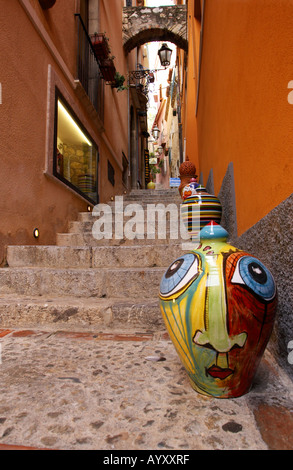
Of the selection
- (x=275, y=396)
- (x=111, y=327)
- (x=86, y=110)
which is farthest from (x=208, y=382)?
(x=86, y=110)

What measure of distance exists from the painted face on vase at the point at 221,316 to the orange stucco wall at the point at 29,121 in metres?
2.11

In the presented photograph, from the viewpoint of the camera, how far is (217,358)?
2.64 ft

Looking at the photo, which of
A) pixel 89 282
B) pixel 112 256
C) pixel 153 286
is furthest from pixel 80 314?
pixel 112 256

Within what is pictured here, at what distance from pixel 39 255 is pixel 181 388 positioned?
6.68 feet

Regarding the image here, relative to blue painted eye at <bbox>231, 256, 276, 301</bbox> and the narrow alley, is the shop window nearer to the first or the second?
the narrow alley

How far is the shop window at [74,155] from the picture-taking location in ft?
12.5

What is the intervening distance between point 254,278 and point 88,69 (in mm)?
5598

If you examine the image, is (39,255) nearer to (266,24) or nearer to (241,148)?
(241,148)

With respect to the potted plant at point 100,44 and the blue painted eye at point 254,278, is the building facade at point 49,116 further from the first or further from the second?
the blue painted eye at point 254,278

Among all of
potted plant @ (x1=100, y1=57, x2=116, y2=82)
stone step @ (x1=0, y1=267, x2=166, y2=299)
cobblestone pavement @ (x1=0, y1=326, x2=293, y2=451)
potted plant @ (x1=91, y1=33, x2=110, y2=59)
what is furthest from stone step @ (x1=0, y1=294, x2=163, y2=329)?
potted plant @ (x1=100, y1=57, x2=116, y2=82)

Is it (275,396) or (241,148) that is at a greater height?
(241,148)

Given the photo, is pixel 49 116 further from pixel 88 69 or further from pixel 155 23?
pixel 155 23

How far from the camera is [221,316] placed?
2.57ft

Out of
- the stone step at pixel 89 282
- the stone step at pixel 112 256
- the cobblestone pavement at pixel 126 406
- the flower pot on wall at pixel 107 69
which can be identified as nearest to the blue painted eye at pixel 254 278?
the cobblestone pavement at pixel 126 406
